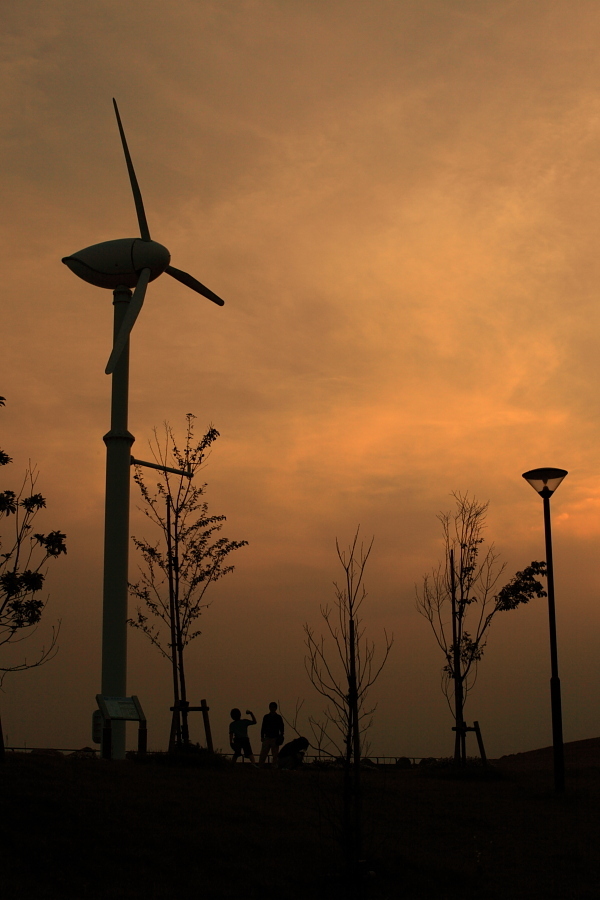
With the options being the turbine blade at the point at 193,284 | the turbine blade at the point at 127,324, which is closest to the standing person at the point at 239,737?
the turbine blade at the point at 127,324

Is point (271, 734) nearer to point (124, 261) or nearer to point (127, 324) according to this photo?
point (127, 324)

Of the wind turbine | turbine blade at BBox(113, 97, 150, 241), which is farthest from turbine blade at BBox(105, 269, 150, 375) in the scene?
turbine blade at BBox(113, 97, 150, 241)

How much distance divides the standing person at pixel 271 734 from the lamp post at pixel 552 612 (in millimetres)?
7042

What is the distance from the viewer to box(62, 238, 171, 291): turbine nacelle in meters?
27.3

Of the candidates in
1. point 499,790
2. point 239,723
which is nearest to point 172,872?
point 499,790

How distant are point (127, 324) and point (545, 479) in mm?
11053

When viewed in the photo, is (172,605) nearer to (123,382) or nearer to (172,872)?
(123,382)

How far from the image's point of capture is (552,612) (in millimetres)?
21969

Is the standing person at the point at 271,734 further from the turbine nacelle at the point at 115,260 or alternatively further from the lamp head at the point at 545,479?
the turbine nacelle at the point at 115,260

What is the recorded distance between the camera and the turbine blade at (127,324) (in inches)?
993

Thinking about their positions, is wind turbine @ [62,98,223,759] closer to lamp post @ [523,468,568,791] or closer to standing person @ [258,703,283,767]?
standing person @ [258,703,283,767]

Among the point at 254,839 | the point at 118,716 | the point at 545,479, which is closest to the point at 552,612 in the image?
the point at 545,479

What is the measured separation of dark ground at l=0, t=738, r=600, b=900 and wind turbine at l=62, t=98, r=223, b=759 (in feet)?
15.6

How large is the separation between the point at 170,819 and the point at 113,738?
339 inches
